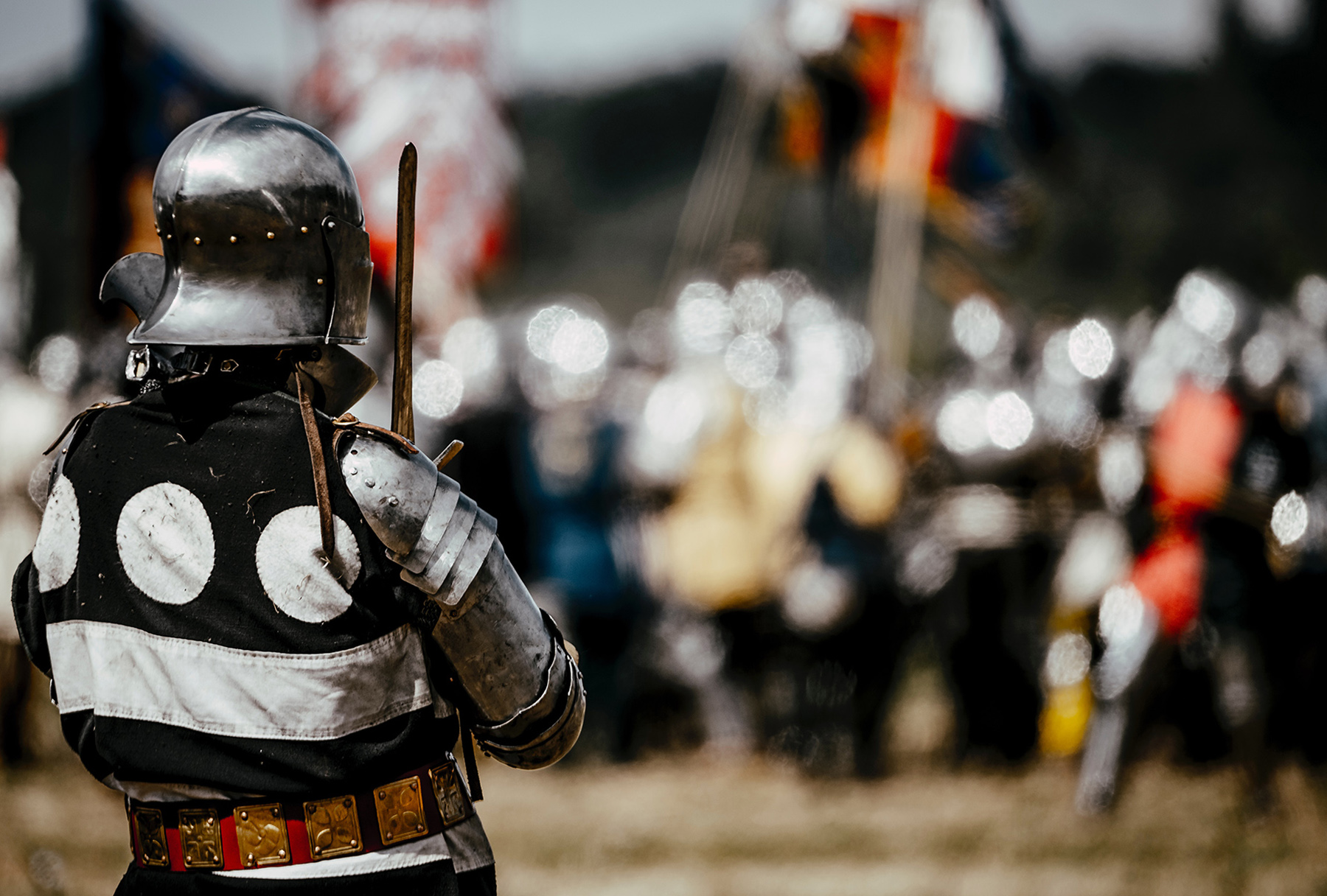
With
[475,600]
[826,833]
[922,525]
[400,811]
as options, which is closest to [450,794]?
[400,811]

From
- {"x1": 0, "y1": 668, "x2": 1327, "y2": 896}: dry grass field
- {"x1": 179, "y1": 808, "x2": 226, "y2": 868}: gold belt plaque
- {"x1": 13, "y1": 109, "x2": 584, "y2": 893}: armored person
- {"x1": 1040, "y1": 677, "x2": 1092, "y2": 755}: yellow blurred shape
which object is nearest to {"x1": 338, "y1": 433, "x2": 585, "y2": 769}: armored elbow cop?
{"x1": 13, "y1": 109, "x2": 584, "y2": 893}: armored person

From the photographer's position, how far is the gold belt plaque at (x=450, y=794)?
1942 millimetres

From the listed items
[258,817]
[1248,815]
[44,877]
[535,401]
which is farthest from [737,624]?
[258,817]

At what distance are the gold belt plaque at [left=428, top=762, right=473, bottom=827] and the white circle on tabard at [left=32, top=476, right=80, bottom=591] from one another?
1.95ft

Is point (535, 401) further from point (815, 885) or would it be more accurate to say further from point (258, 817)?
point (258, 817)

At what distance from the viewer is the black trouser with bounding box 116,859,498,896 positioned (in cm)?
181

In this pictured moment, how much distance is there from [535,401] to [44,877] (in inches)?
143

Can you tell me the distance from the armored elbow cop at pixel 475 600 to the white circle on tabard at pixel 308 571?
0.06 metres

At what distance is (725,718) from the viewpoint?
7188 millimetres

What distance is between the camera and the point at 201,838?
184 centimetres

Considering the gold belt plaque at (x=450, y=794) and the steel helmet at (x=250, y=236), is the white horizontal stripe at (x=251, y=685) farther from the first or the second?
the steel helmet at (x=250, y=236)

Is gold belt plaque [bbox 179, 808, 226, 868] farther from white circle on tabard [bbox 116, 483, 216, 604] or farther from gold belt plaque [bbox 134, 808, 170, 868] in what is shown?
white circle on tabard [bbox 116, 483, 216, 604]

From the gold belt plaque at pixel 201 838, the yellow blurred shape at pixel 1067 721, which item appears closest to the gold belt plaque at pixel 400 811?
the gold belt plaque at pixel 201 838

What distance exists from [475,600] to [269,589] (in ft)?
0.90
